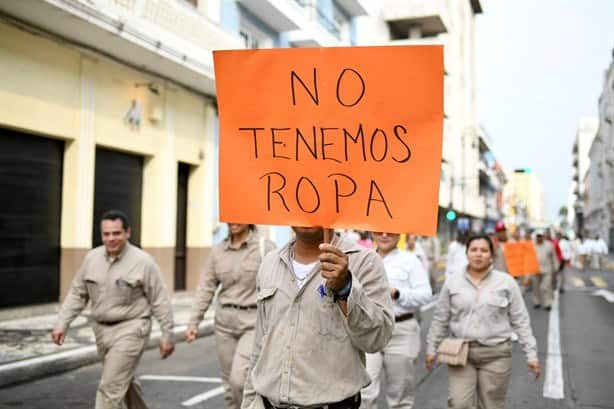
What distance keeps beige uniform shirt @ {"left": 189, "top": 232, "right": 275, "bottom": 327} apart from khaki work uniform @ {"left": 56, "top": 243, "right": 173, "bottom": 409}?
1.59 feet

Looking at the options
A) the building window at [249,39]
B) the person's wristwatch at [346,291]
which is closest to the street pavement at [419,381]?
the person's wristwatch at [346,291]

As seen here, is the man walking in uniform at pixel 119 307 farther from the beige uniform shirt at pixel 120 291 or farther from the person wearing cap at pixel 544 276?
the person wearing cap at pixel 544 276

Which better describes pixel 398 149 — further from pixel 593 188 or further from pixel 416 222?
pixel 593 188

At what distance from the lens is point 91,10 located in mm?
11578

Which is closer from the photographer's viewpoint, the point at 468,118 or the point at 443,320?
the point at 443,320

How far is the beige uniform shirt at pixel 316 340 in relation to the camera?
9.73 feet

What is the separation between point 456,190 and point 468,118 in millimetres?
11274

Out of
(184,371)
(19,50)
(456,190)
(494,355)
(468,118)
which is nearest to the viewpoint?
(494,355)

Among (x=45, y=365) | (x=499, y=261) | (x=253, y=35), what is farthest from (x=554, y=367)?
(x=253, y=35)

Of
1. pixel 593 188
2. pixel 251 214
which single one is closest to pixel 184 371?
pixel 251 214

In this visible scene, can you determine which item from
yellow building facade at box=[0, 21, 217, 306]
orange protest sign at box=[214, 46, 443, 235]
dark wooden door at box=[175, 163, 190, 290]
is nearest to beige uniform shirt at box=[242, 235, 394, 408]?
orange protest sign at box=[214, 46, 443, 235]

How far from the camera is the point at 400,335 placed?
543cm

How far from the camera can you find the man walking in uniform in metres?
4.92

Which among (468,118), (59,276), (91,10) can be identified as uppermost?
(468,118)
